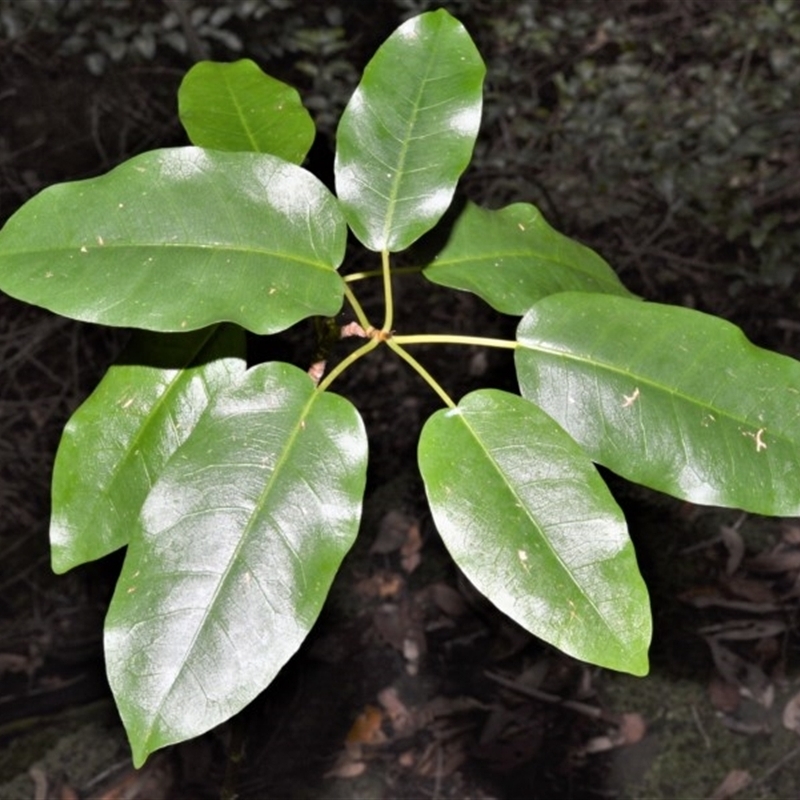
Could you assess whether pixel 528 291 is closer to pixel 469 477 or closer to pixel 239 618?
pixel 469 477

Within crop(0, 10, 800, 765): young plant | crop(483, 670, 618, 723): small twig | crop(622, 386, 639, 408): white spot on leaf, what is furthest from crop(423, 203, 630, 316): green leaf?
crop(483, 670, 618, 723): small twig

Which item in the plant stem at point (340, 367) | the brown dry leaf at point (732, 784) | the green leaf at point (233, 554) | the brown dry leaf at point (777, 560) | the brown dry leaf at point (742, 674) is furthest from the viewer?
the brown dry leaf at point (777, 560)

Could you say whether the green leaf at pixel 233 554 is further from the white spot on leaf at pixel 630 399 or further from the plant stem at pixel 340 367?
the white spot on leaf at pixel 630 399

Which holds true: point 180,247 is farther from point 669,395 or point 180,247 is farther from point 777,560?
point 777,560

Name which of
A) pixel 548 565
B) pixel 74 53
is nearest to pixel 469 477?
pixel 548 565

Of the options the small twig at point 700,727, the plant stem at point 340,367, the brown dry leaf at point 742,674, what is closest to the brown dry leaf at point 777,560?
the brown dry leaf at point 742,674

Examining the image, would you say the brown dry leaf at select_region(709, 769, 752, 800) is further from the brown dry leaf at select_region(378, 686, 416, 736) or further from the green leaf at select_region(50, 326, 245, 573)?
the green leaf at select_region(50, 326, 245, 573)
